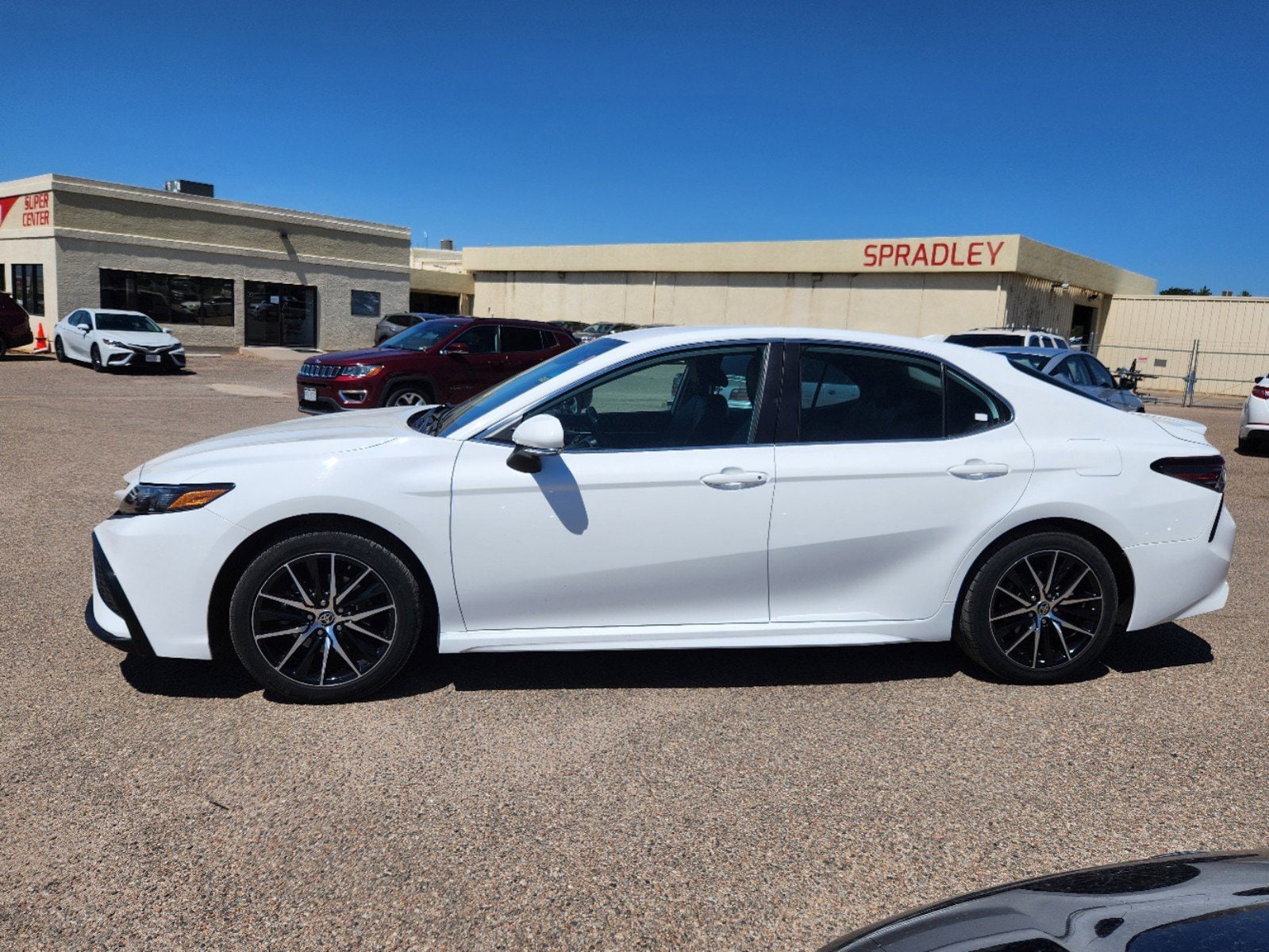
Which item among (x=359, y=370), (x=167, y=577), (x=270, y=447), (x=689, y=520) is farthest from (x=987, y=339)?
(x=167, y=577)

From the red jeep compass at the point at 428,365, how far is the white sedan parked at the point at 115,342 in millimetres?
9992

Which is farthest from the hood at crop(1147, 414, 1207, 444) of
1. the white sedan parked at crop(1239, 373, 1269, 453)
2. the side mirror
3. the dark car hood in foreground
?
the white sedan parked at crop(1239, 373, 1269, 453)

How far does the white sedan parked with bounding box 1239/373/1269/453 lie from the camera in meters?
13.5

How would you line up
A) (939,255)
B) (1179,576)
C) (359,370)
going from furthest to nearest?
(939,255) < (359,370) < (1179,576)

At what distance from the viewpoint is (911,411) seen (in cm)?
452

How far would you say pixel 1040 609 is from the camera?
4.53m

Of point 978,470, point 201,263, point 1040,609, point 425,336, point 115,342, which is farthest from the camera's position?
point 201,263

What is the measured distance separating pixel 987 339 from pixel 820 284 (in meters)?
19.3

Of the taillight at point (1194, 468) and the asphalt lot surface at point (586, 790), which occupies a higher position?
the taillight at point (1194, 468)

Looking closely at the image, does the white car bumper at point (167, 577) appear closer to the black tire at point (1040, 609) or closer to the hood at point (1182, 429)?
the black tire at point (1040, 609)

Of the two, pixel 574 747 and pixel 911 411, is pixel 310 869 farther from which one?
pixel 911 411

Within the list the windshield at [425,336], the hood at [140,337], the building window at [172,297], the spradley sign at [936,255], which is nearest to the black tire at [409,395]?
the windshield at [425,336]

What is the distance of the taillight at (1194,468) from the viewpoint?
15.1ft

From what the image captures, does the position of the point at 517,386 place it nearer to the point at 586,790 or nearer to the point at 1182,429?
the point at 586,790
